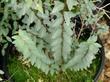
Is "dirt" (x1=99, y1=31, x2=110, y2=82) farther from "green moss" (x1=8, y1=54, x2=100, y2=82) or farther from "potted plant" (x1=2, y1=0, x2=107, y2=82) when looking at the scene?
"potted plant" (x1=2, y1=0, x2=107, y2=82)

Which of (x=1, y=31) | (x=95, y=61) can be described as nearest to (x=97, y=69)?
(x=95, y=61)

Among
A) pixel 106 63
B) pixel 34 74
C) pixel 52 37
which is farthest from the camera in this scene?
pixel 106 63

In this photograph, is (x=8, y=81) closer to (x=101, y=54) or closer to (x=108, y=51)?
(x=101, y=54)

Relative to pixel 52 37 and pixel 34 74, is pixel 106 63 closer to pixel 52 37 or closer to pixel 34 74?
pixel 34 74

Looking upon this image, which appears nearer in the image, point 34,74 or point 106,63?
→ point 34,74

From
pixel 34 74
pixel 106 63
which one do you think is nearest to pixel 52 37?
pixel 34 74

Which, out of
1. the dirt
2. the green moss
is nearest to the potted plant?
the green moss

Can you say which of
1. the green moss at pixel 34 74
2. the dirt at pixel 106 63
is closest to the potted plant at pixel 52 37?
the green moss at pixel 34 74

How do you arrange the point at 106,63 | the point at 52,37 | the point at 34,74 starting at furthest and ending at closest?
the point at 106,63 < the point at 34,74 < the point at 52,37
